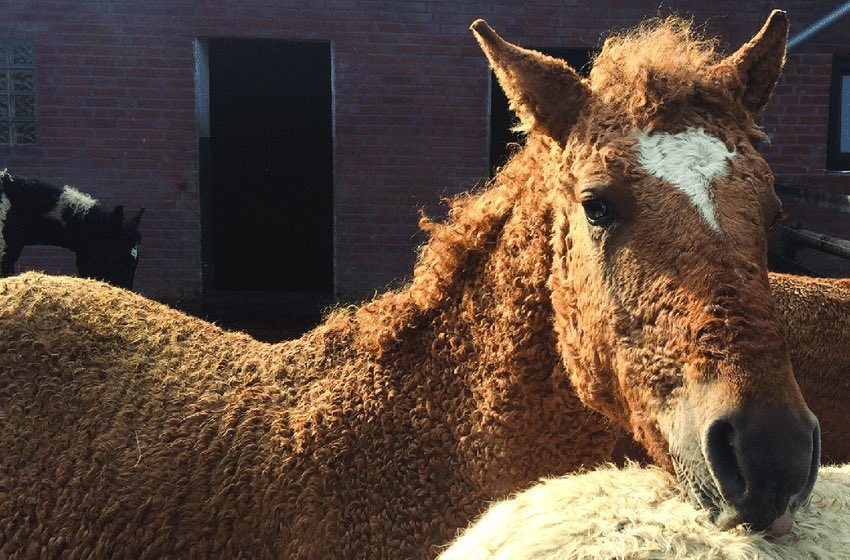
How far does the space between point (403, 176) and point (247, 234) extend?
4.23m

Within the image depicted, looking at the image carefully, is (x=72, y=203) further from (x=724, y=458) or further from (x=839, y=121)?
(x=839, y=121)

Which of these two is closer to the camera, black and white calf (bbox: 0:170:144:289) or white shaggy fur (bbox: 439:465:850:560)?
white shaggy fur (bbox: 439:465:850:560)

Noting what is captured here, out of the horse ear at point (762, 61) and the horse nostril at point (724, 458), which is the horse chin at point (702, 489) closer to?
the horse nostril at point (724, 458)

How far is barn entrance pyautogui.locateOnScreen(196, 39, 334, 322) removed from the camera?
10.9 m

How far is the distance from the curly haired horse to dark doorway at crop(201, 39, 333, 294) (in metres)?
8.75

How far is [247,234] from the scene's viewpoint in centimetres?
1123

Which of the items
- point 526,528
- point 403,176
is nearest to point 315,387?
point 526,528

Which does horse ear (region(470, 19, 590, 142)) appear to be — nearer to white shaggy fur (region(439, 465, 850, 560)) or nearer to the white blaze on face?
the white blaze on face

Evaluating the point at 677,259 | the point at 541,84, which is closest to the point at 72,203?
the point at 541,84

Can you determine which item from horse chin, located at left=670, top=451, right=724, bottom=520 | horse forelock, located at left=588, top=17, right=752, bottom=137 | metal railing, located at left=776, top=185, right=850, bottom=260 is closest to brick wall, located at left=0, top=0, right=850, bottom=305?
metal railing, located at left=776, top=185, right=850, bottom=260

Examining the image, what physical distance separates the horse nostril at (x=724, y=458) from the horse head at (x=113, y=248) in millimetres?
7066

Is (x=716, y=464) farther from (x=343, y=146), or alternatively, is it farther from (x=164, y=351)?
(x=343, y=146)

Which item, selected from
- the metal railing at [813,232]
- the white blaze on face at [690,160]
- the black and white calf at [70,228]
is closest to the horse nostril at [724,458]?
the white blaze on face at [690,160]

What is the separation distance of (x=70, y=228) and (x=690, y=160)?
Result: 7.18 meters
